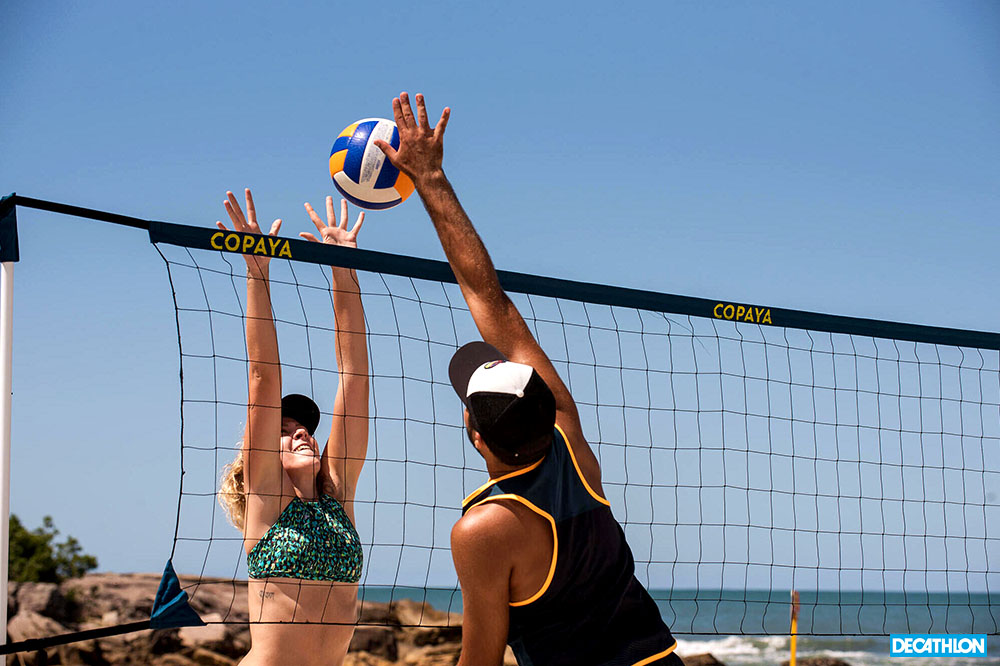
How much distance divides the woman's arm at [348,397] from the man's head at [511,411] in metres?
1.76

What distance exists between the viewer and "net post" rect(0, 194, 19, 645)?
3.09 m

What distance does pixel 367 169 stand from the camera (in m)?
4.27

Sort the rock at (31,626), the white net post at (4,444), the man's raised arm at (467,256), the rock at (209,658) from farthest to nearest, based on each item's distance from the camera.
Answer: the rock at (31,626) → the rock at (209,658) → the white net post at (4,444) → the man's raised arm at (467,256)

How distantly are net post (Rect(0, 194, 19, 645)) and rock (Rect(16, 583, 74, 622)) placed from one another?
1510cm

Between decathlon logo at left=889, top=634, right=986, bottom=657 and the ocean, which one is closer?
decathlon logo at left=889, top=634, right=986, bottom=657

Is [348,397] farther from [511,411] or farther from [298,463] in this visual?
[511,411]

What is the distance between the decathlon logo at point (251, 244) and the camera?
3500 mm

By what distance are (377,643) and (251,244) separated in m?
14.5

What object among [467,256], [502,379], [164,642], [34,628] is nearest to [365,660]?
[164,642]

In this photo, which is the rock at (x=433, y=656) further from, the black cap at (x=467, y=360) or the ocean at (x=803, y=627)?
the black cap at (x=467, y=360)

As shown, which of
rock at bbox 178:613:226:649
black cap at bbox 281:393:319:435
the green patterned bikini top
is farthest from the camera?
rock at bbox 178:613:226:649

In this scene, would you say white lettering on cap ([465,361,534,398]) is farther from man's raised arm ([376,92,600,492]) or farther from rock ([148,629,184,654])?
rock ([148,629,184,654])

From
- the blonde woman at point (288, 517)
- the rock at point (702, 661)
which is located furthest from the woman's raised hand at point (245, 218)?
the rock at point (702, 661)

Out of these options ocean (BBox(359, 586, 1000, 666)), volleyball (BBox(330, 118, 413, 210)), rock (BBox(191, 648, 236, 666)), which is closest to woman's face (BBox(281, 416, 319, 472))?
volleyball (BBox(330, 118, 413, 210))
